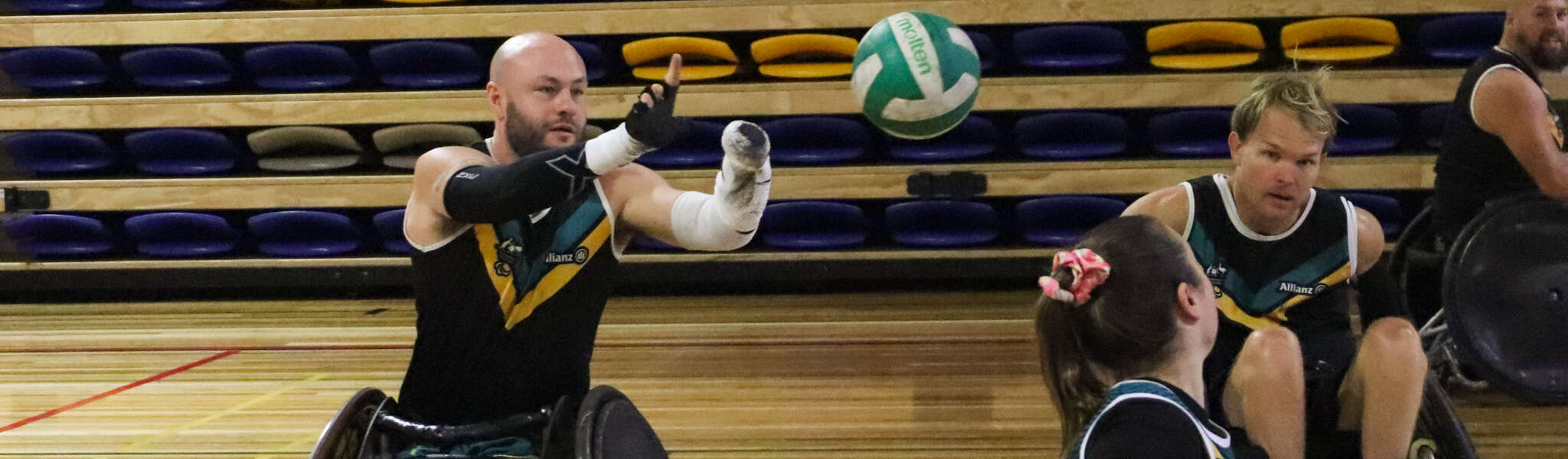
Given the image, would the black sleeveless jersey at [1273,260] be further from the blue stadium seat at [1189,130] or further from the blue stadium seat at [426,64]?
the blue stadium seat at [426,64]

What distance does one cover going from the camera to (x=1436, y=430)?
258cm

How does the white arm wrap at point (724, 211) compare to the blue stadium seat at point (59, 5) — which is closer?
the white arm wrap at point (724, 211)

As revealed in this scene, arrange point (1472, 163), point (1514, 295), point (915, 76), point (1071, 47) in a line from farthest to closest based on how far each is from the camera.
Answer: point (1071, 47)
point (1472, 163)
point (1514, 295)
point (915, 76)

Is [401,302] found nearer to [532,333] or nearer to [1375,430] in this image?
[532,333]

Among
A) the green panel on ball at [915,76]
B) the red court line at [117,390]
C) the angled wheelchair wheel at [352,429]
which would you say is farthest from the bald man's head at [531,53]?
the red court line at [117,390]

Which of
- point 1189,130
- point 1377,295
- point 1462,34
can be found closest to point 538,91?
point 1377,295

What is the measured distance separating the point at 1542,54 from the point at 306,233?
17.3 ft

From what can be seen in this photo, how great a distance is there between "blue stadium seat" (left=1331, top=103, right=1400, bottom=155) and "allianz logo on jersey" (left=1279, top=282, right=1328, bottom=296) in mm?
3633

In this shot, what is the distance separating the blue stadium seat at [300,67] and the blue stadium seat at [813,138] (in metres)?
2.11

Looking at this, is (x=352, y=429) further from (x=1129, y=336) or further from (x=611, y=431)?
(x=1129, y=336)

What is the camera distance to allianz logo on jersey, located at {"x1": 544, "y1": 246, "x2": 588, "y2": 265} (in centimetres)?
258

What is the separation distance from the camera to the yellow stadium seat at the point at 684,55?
618 cm

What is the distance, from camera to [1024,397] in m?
4.40

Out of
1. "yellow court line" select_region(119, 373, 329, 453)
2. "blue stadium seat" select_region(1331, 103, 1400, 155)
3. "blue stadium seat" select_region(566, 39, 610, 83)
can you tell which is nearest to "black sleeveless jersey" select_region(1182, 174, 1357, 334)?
"yellow court line" select_region(119, 373, 329, 453)
